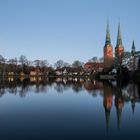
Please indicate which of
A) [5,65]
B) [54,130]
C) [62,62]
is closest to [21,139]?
[54,130]

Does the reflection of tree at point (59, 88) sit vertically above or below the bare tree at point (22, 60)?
below

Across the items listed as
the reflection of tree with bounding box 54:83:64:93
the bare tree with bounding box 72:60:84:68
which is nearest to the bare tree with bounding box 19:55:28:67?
the bare tree with bounding box 72:60:84:68

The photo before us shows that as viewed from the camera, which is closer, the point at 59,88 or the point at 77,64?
the point at 59,88

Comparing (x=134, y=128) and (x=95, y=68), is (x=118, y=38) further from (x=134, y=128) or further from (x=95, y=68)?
(x=134, y=128)

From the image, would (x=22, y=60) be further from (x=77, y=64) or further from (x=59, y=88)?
(x=59, y=88)

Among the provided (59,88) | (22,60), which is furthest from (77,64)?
(59,88)

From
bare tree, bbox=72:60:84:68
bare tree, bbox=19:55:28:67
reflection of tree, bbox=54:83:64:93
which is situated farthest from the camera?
bare tree, bbox=72:60:84:68

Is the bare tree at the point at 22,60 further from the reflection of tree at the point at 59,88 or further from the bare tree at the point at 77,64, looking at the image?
the reflection of tree at the point at 59,88

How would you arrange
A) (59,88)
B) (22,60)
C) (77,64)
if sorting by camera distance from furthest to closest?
(77,64), (22,60), (59,88)

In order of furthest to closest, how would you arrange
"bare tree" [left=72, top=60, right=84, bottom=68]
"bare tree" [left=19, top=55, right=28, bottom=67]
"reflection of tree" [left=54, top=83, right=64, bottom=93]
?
1. "bare tree" [left=72, top=60, right=84, bottom=68]
2. "bare tree" [left=19, top=55, right=28, bottom=67]
3. "reflection of tree" [left=54, top=83, right=64, bottom=93]

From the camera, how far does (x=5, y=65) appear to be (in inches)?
4230

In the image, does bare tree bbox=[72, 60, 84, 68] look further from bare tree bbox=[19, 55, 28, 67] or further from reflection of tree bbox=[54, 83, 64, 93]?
reflection of tree bbox=[54, 83, 64, 93]

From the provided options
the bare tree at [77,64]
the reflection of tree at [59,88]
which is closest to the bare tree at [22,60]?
the bare tree at [77,64]

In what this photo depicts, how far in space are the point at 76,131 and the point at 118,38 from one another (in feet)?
346
